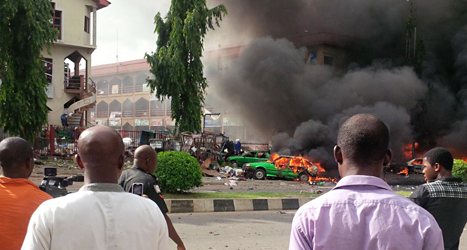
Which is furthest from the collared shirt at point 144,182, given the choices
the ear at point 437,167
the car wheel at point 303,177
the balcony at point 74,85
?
the balcony at point 74,85

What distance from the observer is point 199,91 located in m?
20.9

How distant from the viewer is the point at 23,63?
14.2 meters

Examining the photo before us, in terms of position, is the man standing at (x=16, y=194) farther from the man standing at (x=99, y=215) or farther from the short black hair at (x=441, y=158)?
the short black hair at (x=441, y=158)

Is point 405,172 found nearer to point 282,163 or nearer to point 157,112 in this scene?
point 282,163

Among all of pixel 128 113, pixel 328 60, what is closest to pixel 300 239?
pixel 328 60

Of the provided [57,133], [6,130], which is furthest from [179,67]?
[6,130]

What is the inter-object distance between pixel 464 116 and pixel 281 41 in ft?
36.8

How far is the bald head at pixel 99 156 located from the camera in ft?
6.03

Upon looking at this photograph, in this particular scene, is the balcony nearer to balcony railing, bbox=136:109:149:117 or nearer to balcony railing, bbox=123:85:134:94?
balcony railing, bbox=123:85:134:94

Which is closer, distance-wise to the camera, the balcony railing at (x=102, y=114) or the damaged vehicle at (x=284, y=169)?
the damaged vehicle at (x=284, y=169)

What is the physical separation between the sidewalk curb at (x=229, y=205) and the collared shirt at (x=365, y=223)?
24.7ft

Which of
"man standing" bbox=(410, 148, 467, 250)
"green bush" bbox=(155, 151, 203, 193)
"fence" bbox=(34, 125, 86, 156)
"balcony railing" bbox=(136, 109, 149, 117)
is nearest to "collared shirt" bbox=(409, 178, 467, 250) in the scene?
"man standing" bbox=(410, 148, 467, 250)

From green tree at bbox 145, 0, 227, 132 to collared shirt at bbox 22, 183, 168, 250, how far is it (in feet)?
58.6

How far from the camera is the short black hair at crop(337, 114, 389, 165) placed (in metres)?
1.68
